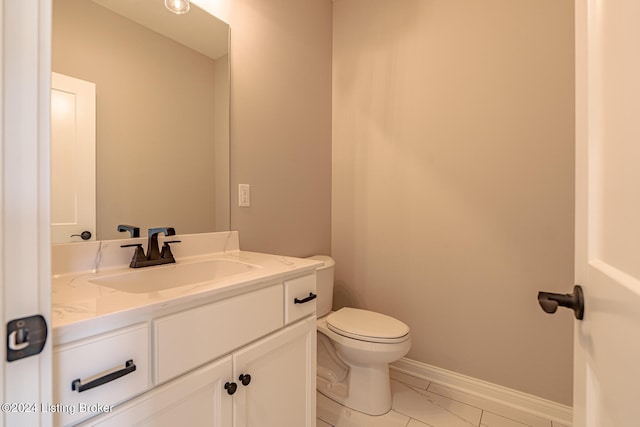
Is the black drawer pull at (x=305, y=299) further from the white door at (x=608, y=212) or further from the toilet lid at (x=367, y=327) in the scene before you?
the white door at (x=608, y=212)

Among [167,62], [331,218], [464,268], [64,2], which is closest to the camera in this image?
[64,2]

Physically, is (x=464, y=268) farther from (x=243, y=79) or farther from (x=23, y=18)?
(x=23, y=18)

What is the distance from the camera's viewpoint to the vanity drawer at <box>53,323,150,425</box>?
502mm

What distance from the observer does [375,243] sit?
1999mm

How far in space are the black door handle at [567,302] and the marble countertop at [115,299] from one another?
0.70 metres

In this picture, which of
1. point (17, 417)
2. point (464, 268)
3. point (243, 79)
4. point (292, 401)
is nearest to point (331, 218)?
point (464, 268)

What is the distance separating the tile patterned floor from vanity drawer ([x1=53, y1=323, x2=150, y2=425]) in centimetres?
117

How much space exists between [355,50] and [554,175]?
1499mm

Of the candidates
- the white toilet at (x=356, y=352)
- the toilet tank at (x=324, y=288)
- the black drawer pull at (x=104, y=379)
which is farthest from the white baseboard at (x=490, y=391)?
the black drawer pull at (x=104, y=379)

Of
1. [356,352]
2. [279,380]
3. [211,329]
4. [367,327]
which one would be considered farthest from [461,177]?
[211,329]

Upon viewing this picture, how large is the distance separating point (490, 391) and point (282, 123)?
1.97m

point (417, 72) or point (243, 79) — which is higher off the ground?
point (417, 72)

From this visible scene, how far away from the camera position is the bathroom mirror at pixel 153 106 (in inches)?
39.3

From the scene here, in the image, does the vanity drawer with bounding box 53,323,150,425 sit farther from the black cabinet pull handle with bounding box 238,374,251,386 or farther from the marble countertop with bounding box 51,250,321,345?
the black cabinet pull handle with bounding box 238,374,251,386
